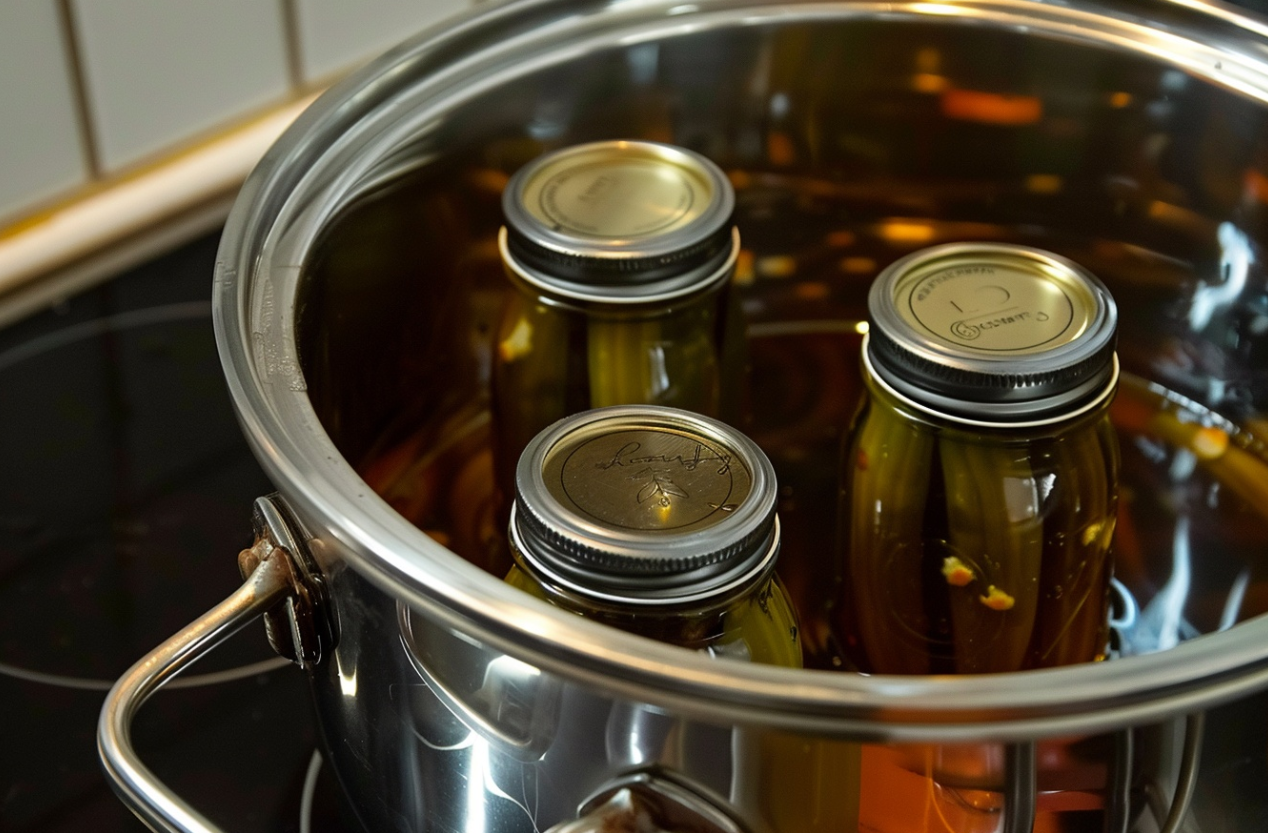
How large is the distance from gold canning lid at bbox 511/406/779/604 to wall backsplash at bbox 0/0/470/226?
33cm

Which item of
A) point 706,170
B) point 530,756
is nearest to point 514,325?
point 706,170

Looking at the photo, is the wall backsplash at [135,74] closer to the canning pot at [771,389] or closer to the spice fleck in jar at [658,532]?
the canning pot at [771,389]

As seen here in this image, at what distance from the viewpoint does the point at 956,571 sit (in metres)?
0.39

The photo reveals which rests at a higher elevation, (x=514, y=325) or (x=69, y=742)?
(x=514, y=325)

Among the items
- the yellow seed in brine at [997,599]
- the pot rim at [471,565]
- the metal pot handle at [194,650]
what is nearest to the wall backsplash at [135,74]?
the pot rim at [471,565]

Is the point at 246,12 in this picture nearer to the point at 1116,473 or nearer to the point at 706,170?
the point at 706,170

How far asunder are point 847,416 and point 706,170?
0.13m

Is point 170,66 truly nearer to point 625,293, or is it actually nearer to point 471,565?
point 625,293

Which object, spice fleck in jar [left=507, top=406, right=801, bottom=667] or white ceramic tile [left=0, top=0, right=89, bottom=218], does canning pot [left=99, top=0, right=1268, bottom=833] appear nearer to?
spice fleck in jar [left=507, top=406, right=801, bottom=667]

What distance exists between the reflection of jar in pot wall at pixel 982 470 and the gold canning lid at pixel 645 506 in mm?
63

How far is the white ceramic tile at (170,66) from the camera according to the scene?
0.57 meters

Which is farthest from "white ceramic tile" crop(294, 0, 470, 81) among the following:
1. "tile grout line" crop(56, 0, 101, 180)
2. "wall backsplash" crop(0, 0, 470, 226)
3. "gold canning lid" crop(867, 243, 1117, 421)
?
"gold canning lid" crop(867, 243, 1117, 421)

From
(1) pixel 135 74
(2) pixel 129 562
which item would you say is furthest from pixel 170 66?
(2) pixel 129 562

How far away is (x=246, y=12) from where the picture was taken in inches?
24.0
